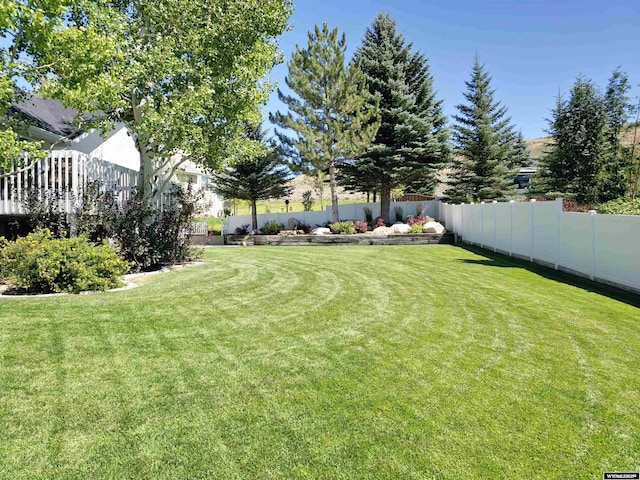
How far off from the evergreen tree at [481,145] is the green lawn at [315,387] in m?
17.4

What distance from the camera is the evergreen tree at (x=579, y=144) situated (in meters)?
23.2

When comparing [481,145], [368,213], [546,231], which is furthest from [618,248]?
[481,145]

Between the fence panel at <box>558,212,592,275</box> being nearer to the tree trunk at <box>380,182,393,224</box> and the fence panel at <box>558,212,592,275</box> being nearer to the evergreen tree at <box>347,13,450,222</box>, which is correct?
the evergreen tree at <box>347,13,450,222</box>

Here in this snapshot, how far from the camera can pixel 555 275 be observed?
831cm

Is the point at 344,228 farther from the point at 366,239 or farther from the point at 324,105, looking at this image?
the point at 324,105

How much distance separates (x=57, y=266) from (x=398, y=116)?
1639 centimetres

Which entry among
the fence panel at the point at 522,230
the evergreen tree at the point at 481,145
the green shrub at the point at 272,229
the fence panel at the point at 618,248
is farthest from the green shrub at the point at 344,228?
the fence panel at the point at 618,248

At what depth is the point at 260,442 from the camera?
7.82 feet

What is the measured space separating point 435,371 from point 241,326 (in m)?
2.24

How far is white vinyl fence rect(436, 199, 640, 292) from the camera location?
6.68 meters

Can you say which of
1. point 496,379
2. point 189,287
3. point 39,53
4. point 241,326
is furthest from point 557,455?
point 39,53

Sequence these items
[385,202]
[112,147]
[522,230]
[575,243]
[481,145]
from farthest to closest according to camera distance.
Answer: [481,145], [385,202], [112,147], [522,230], [575,243]

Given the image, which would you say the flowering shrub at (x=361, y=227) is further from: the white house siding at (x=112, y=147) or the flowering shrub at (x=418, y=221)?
the white house siding at (x=112, y=147)

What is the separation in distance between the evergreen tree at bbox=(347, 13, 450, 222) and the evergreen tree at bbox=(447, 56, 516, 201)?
2557mm
